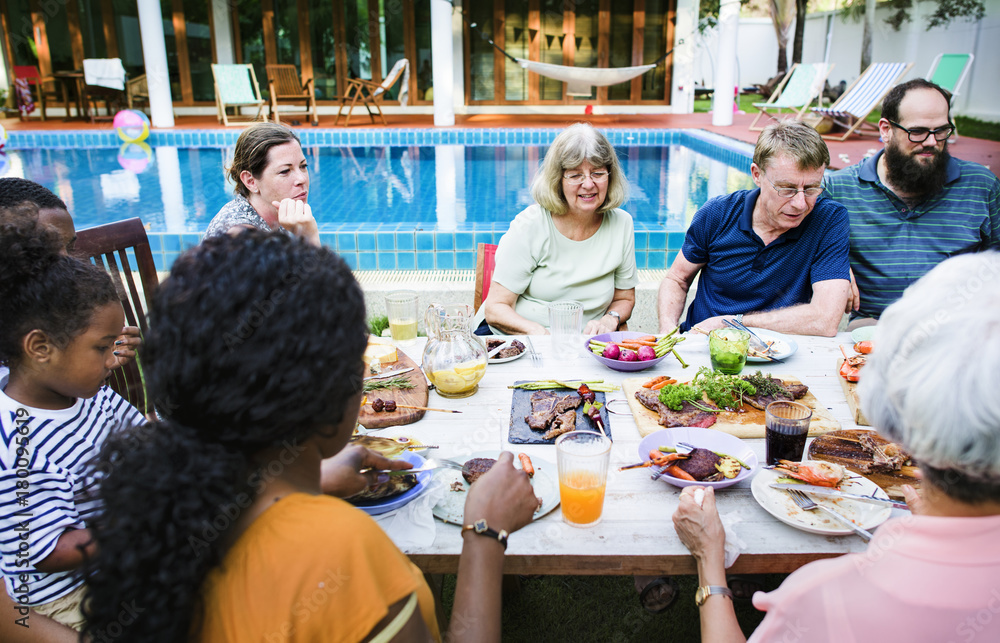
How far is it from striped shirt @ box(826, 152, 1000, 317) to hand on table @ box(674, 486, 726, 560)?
2.10 meters

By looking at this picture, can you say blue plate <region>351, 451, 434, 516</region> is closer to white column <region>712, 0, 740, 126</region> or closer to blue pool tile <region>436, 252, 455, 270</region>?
blue pool tile <region>436, 252, 455, 270</region>

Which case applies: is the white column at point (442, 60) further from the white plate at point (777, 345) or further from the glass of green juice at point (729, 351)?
the glass of green juice at point (729, 351)

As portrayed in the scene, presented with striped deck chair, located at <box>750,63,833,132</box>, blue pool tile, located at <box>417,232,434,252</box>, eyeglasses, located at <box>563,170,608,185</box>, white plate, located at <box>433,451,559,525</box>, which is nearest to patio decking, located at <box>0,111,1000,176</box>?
striped deck chair, located at <box>750,63,833,132</box>

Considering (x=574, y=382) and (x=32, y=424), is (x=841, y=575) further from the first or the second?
(x=32, y=424)

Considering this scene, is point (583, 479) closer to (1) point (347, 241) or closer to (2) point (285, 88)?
(1) point (347, 241)

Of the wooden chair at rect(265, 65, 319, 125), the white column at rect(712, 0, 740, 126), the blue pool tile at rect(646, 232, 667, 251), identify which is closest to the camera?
the blue pool tile at rect(646, 232, 667, 251)

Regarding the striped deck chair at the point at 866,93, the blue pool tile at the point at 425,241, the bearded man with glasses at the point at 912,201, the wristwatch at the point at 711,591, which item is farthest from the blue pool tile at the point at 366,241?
the striped deck chair at the point at 866,93

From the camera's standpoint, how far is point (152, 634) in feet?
2.70

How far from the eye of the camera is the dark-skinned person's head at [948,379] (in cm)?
83

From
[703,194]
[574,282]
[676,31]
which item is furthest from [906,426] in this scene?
[676,31]

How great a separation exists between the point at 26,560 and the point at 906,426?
1.53 metres

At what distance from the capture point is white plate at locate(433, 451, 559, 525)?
4.44 ft

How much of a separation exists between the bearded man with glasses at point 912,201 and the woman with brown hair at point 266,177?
7.49 feet

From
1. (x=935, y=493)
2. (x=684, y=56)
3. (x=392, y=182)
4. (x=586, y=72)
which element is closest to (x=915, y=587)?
(x=935, y=493)
